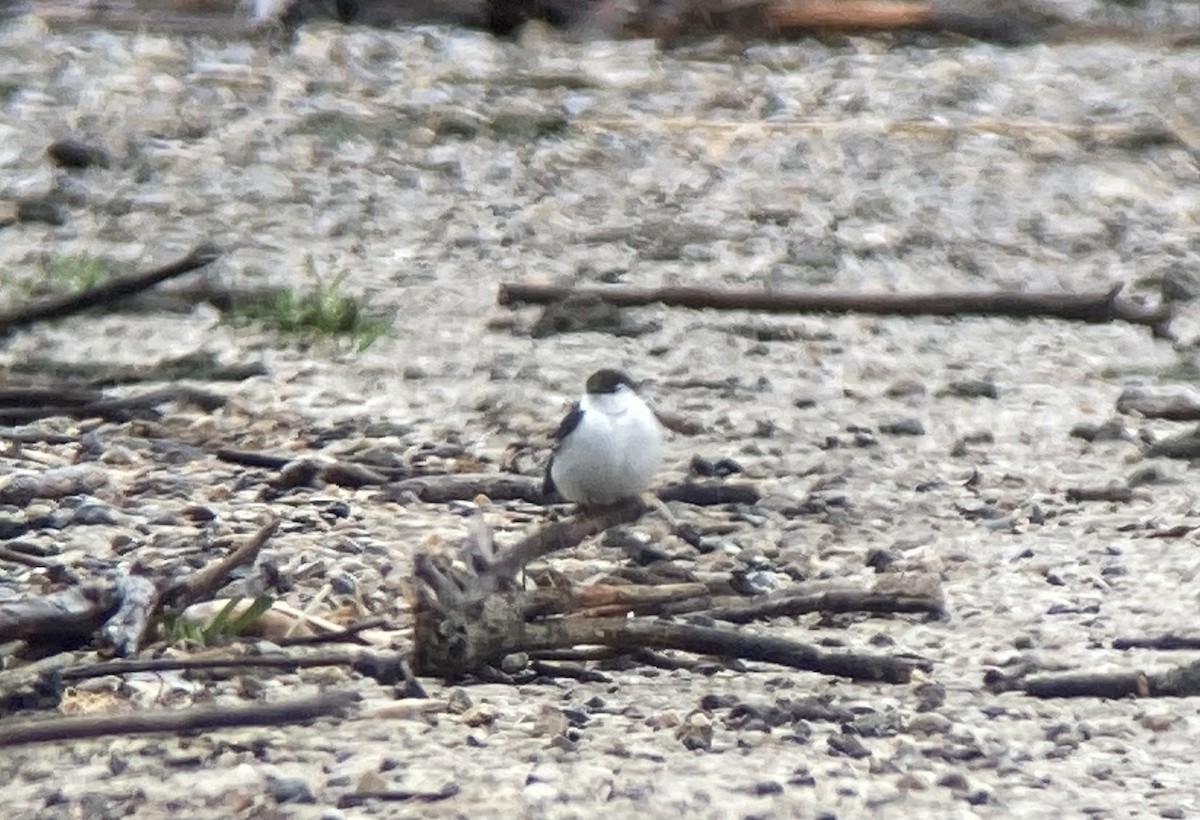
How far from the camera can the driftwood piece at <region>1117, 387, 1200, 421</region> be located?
6.70 meters

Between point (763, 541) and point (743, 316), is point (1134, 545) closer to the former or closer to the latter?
point (763, 541)

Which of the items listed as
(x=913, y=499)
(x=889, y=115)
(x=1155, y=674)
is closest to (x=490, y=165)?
(x=889, y=115)

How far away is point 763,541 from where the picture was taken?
5.60m

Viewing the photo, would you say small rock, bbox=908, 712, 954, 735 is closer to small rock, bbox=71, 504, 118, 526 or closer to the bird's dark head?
the bird's dark head

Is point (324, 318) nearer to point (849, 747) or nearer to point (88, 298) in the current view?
point (88, 298)

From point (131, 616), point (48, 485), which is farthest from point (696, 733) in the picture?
point (48, 485)

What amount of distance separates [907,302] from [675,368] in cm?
77

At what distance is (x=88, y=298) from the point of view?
6547 millimetres

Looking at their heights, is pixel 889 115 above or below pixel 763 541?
above

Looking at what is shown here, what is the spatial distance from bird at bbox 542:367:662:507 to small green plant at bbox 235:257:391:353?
1.63 m

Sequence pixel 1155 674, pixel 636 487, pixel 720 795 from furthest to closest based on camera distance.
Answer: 1. pixel 636 487
2. pixel 1155 674
3. pixel 720 795

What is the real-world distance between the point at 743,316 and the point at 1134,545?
89.3 inches

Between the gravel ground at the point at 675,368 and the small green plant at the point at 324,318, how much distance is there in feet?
0.30

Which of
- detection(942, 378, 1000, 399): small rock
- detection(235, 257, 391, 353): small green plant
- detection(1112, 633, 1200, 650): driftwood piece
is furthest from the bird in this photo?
detection(235, 257, 391, 353): small green plant
